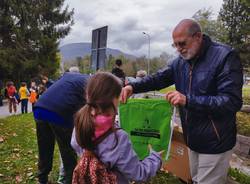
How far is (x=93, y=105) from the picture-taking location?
8.11 ft

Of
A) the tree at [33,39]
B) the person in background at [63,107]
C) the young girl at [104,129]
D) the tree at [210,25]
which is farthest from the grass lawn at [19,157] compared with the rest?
the tree at [210,25]

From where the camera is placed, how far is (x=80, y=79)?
435 cm

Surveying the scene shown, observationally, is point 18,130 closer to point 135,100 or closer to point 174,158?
point 174,158

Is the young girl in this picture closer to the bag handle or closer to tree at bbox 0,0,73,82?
the bag handle

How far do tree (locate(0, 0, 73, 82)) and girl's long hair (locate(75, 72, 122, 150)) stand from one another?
2377 centimetres

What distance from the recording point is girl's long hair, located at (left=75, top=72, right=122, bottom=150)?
2445mm

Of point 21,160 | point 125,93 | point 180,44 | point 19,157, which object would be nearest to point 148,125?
point 125,93

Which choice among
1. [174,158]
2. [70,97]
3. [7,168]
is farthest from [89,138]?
[7,168]

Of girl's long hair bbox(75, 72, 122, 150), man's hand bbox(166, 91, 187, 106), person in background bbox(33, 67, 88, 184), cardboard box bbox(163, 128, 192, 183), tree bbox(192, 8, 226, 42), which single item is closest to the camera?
girl's long hair bbox(75, 72, 122, 150)

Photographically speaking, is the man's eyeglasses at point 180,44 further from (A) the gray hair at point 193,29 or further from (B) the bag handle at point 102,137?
(B) the bag handle at point 102,137

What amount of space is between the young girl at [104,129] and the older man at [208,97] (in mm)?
540

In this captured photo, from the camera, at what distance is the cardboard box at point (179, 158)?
5.24m

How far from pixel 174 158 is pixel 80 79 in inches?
82.0

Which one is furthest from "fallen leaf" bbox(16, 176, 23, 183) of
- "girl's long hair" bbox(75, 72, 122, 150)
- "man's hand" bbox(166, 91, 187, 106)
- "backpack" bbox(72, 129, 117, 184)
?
"man's hand" bbox(166, 91, 187, 106)
